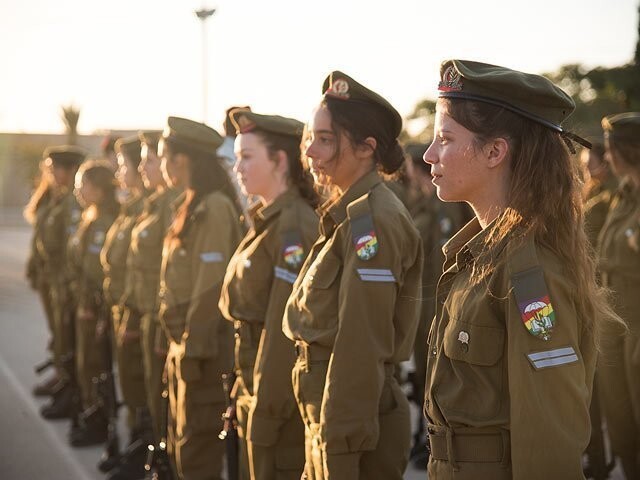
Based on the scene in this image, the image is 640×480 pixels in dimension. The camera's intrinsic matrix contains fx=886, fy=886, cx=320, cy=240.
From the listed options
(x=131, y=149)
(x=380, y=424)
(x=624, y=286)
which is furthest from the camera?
(x=131, y=149)

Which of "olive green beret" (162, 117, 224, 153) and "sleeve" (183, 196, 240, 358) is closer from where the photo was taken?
"sleeve" (183, 196, 240, 358)

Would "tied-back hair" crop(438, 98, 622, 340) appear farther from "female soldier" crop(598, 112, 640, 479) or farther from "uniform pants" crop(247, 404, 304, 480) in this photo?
"female soldier" crop(598, 112, 640, 479)

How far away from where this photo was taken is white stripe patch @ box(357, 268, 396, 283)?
9.98ft

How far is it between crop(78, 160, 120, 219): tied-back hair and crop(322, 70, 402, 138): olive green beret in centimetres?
465

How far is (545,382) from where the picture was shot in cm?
194

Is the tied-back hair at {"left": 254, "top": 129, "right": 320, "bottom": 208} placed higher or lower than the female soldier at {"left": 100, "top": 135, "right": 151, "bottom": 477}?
higher

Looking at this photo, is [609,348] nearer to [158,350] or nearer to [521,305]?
[158,350]

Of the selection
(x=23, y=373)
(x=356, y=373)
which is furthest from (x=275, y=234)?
(x=23, y=373)

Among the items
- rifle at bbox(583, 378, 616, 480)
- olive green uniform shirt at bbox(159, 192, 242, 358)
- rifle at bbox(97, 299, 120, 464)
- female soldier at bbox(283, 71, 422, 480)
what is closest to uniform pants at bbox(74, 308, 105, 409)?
rifle at bbox(97, 299, 120, 464)

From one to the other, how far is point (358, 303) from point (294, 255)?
840mm

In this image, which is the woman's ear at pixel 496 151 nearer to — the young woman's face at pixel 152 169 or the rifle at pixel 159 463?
the rifle at pixel 159 463

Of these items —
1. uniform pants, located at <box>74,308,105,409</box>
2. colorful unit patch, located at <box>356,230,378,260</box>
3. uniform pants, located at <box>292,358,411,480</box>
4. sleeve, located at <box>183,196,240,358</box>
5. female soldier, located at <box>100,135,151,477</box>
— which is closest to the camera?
colorful unit patch, located at <box>356,230,378,260</box>

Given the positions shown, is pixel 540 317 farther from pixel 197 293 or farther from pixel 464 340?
pixel 197 293

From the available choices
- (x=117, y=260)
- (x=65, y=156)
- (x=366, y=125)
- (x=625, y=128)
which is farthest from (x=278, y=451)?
(x=65, y=156)
